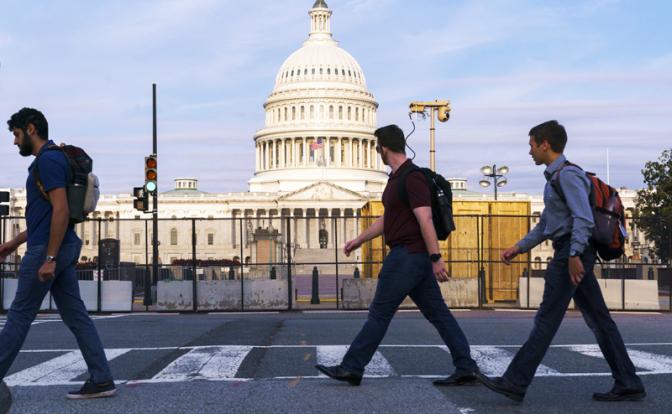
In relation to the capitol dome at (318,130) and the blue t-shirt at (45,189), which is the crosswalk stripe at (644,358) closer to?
the blue t-shirt at (45,189)

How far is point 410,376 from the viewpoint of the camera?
9180 millimetres

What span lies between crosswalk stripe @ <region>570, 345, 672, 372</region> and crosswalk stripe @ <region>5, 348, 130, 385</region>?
478 cm

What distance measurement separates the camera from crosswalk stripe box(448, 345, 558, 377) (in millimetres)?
9711

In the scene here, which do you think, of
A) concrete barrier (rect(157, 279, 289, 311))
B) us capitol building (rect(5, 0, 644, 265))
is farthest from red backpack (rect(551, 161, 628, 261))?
us capitol building (rect(5, 0, 644, 265))

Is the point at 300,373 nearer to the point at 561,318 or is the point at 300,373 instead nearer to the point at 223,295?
the point at 561,318

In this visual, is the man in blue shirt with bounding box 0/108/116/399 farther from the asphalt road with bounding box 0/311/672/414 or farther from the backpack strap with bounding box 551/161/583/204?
the backpack strap with bounding box 551/161/583/204

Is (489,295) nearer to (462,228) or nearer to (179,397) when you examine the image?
(462,228)

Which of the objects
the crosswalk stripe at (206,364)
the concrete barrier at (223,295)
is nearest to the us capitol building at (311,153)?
the concrete barrier at (223,295)

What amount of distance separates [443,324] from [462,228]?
23.7m

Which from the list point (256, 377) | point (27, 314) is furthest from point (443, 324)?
point (27, 314)

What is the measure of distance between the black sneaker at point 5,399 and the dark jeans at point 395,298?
233 cm

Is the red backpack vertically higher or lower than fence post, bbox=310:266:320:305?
higher

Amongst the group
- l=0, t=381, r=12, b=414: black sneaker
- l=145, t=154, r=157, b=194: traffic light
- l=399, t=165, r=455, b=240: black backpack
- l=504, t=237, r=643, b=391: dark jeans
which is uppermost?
l=145, t=154, r=157, b=194: traffic light

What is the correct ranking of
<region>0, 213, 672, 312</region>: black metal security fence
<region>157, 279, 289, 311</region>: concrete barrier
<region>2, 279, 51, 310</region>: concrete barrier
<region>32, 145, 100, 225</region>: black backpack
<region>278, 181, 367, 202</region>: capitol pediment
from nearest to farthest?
<region>32, 145, 100, 225</region>: black backpack, <region>2, 279, 51, 310</region>: concrete barrier, <region>0, 213, 672, 312</region>: black metal security fence, <region>157, 279, 289, 311</region>: concrete barrier, <region>278, 181, 367, 202</region>: capitol pediment
